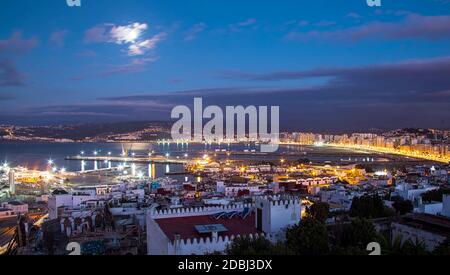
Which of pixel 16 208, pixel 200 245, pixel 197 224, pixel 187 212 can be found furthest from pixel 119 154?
pixel 200 245

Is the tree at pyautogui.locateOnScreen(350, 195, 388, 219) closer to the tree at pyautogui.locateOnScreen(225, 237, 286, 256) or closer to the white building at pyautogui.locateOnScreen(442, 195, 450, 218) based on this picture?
the white building at pyautogui.locateOnScreen(442, 195, 450, 218)

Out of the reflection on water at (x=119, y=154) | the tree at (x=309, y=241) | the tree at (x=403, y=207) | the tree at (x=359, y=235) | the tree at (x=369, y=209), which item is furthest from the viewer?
the reflection on water at (x=119, y=154)

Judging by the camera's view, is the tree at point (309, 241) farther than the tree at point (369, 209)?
No

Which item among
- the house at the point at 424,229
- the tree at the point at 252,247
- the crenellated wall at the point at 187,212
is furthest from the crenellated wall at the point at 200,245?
the house at the point at 424,229

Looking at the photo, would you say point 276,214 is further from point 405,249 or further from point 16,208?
point 16,208

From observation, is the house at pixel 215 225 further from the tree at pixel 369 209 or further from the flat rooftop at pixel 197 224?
the tree at pixel 369 209

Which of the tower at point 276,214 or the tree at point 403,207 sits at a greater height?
the tower at point 276,214
